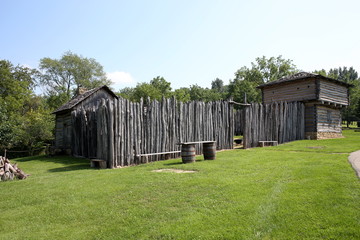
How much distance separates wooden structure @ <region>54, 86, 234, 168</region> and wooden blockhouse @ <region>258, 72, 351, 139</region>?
9.76 meters

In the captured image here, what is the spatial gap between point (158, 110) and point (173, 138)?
1506mm

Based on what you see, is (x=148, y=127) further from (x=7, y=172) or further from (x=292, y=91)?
(x=292, y=91)

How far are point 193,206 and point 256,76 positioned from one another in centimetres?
5135

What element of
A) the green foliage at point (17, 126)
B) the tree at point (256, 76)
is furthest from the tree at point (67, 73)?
the tree at point (256, 76)

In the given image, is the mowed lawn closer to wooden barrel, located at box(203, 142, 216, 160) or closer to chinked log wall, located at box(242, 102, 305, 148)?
wooden barrel, located at box(203, 142, 216, 160)

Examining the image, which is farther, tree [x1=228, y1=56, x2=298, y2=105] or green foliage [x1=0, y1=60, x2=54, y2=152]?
tree [x1=228, y1=56, x2=298, y2=105]

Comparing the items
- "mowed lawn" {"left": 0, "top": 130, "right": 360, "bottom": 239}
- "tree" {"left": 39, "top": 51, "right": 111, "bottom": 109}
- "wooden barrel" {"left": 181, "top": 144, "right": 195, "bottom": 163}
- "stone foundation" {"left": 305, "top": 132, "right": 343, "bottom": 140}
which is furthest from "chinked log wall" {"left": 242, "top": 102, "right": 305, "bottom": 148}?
"tree" {"left": 39, "top": 51, "right": 111, "bottom": 109}

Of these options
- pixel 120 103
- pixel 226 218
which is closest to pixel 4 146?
pixel 120 103

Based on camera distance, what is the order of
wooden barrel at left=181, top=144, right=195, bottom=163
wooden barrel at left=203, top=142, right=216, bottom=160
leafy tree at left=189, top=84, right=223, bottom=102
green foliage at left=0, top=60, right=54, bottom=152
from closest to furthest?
wooden barrel at left=181, top=144, right=195, bottom=163 → wooden barrel at left=203, top=142, right=216, bottom=160 → green foliage at left=0, top=60, right=54, bottom=152 → leafy tree at left=189, top=84, right=223, bottom=102

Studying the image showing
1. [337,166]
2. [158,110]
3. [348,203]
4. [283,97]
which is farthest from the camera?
[283,97]

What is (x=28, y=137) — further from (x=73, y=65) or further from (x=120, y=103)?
(x=73, y=65)

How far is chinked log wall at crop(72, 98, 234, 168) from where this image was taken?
9.82m

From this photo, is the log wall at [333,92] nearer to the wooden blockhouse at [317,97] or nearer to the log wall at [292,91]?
the wooden blockhouse at [317,97]

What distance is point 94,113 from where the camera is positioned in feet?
42.6
